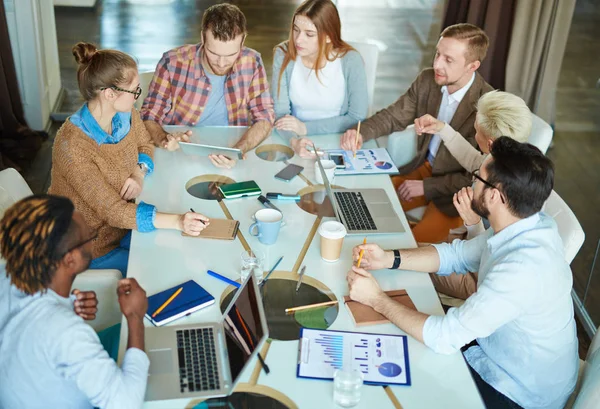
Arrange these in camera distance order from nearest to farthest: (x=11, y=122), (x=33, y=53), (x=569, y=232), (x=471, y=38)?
1. (x=569, y=232)
2. (x=471, y=38)
3. (x=11, y=122)
4. (x=33, y=53)

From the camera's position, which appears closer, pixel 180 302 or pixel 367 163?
pixel 180 302

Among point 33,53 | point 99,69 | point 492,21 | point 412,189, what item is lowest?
point 412,189

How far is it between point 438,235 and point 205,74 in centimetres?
126

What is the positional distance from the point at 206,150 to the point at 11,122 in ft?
6.42

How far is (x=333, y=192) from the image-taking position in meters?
2.58

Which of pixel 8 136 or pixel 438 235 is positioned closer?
pixel 438 235

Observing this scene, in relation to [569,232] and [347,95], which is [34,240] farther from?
[347,95]

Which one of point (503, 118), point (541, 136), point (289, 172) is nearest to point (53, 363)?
point (289, 172)

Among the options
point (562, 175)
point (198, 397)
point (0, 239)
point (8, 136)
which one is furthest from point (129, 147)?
point (562, 175)

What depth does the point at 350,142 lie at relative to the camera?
2.95 metres

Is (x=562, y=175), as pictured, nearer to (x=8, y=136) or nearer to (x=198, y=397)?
(x=198, y=397)

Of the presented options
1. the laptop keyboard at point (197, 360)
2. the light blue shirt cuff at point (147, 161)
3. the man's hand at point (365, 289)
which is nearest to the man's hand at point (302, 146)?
the light blue shirt cuff at point (147, 161)

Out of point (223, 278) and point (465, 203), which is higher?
point (465, 203)

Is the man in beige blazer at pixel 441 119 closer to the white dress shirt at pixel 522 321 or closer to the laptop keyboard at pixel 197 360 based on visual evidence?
the white dress shirt at pixel 522 321
